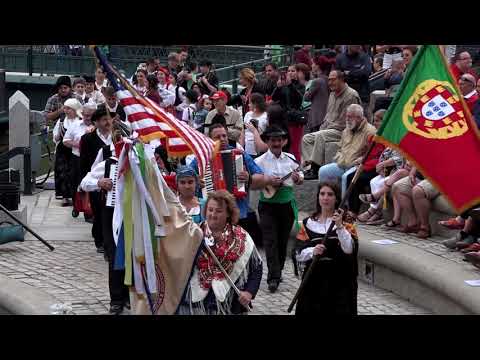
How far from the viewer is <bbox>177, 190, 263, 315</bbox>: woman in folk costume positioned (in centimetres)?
915

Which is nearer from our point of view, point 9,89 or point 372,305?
point 372,305

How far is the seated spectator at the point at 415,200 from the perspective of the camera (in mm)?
12562

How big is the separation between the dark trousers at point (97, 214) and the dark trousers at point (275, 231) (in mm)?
1970

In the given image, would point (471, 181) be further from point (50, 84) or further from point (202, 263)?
point (50, 84)

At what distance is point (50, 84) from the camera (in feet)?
111

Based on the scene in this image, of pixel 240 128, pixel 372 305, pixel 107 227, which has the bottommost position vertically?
pixel 372 305

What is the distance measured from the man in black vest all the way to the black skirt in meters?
4.56

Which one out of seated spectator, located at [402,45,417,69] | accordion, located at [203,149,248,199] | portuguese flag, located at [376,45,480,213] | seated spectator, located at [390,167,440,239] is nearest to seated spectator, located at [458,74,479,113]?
seated spectator, located at [390,167,440,239]

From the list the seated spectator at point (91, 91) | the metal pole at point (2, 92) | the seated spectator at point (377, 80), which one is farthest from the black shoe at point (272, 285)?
the metal pole at point (2, 92)

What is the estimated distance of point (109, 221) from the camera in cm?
1118
